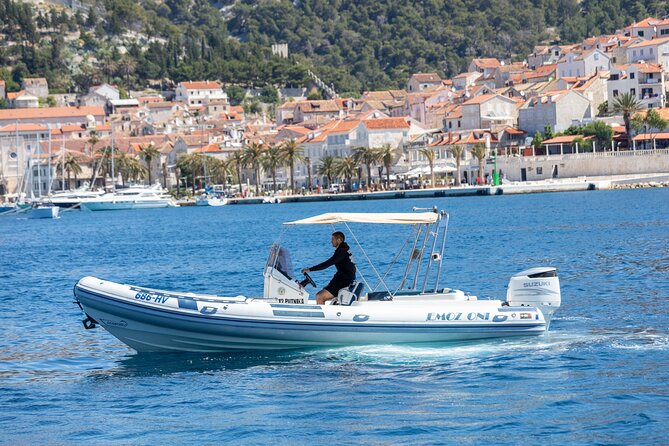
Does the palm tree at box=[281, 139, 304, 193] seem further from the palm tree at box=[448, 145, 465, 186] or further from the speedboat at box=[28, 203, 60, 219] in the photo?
the speedboat at box=[28, 203, 60, 219]

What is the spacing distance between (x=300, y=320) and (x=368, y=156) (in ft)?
307

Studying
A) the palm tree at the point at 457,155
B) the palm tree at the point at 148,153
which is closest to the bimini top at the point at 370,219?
the palm tree at the point at 457,155

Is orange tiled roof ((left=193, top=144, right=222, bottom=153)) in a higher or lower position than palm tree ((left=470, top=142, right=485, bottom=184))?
higher

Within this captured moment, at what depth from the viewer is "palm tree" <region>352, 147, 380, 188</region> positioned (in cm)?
11262

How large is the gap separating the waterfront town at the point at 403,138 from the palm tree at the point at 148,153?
0.27 metres

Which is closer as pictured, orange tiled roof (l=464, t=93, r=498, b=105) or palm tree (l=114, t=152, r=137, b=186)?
orange tiled roof (l=464, t=93, r=498, b=105)

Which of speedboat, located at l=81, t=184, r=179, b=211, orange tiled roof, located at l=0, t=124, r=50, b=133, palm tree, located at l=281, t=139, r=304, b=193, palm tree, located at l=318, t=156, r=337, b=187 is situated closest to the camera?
speedboat, located at l=81, t=184, r=179, b=211

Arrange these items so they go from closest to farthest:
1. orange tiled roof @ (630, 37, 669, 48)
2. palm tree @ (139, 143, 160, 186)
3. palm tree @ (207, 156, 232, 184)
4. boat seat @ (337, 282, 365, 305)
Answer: boat seat @ (337, 282, 365, 305) < palm tree @ (207, 156, 232, 184) < orange tiled roof @ (630, 37, 669, 48) < palm tree @ (139, 143, 160, 186)

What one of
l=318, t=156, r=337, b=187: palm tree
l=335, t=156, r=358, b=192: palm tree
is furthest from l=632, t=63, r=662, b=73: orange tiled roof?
l=318, t=156, r=337, b=187: palm tree

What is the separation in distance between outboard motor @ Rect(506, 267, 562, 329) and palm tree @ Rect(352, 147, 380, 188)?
92.5 metres

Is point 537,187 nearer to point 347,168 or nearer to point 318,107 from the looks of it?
point 347,168

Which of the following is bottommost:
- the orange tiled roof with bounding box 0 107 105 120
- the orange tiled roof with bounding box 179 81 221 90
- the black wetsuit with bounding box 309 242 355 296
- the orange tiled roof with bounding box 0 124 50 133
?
Answer: the black wetsuit with bounding box 309 242 355 296

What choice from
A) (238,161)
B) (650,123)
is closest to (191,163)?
(238,161)

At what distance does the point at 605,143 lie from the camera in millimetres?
106188
